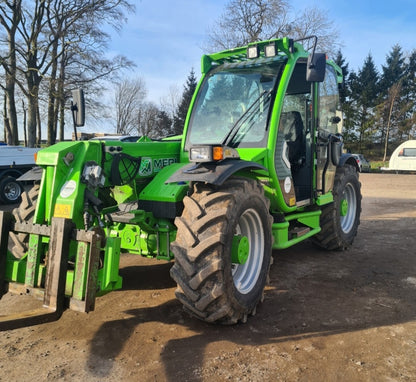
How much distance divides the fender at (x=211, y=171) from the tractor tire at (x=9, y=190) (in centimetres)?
962

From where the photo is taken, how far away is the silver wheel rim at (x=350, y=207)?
258 inches

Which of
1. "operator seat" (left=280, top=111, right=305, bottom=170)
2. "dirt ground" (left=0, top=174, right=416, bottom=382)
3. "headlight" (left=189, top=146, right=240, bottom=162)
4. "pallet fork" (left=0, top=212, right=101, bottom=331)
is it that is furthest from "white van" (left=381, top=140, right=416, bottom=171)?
"pallet fork" (left=0, top=212, right=101, bottom=331)

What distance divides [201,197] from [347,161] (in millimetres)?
4079

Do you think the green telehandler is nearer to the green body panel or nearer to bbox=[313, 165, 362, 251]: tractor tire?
the green body panel

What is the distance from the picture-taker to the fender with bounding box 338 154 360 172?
245 inches

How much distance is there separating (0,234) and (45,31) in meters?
22.7

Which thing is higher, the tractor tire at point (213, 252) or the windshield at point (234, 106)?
the windshield at point (234, 106)

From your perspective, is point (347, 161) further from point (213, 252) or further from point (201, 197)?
point (213, 252)

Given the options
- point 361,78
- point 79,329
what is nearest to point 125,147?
point 79,329

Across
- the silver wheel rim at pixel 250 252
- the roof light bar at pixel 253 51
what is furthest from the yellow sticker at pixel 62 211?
the roof light bar at pixel 253 51

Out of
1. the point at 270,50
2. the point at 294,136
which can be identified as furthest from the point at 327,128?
the point at 270,50

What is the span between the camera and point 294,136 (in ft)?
17.2

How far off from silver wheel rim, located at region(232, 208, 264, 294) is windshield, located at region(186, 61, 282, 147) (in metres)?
0.93

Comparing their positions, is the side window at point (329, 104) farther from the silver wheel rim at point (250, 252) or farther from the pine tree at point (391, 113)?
the pine tree at point (391, 113)
